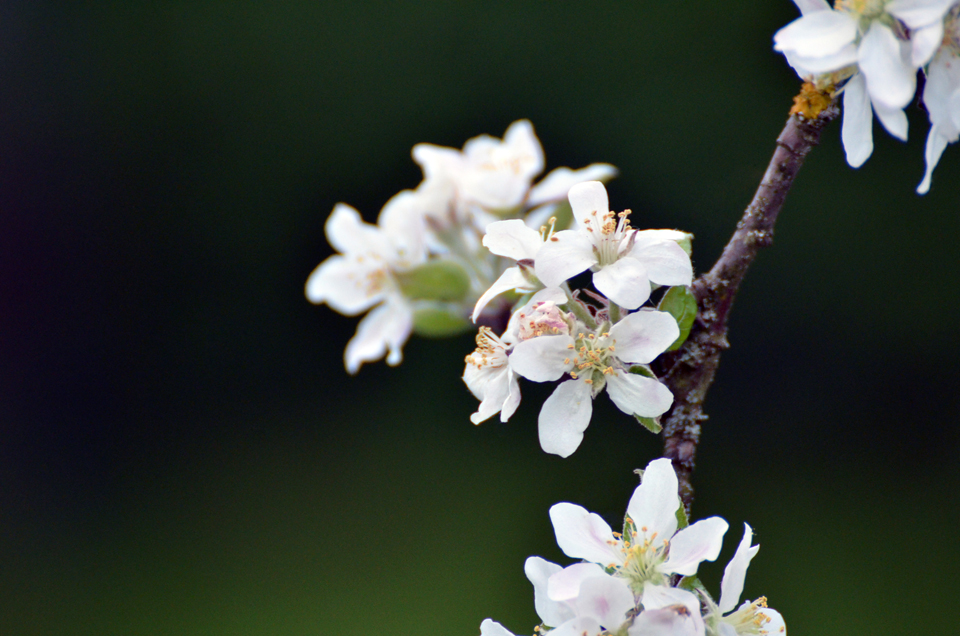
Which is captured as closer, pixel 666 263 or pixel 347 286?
pixel 666 263

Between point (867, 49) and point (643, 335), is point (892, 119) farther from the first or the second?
point (643, 335)

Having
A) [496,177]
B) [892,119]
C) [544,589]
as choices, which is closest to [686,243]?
[892,119]

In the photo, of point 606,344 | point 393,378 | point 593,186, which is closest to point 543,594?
point 606,344

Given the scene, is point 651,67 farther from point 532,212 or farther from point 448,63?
point 532,212

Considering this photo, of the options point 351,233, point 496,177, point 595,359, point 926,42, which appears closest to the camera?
point 926,42

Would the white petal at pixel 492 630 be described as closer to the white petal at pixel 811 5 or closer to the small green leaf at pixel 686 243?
the small green leaf at pixel 686 243

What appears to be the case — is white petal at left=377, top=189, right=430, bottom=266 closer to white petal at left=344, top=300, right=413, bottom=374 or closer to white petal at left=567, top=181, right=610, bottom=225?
white petal at left=344, top=300, right=413, bottom=374

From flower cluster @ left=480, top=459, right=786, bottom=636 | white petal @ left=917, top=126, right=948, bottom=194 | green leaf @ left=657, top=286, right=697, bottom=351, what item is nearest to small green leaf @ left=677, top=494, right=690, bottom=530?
flower cluster @ left=480, top=459, right=786, bottom=636

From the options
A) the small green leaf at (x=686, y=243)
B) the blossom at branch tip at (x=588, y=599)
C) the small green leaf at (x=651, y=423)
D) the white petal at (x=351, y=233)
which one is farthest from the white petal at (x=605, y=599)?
the white petal at (x=351, y=233)
